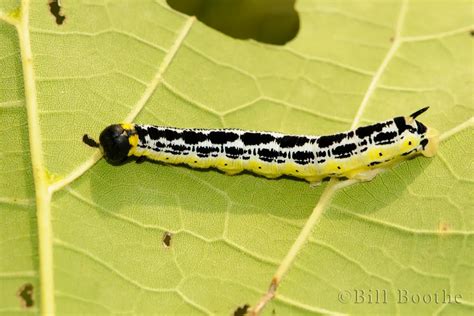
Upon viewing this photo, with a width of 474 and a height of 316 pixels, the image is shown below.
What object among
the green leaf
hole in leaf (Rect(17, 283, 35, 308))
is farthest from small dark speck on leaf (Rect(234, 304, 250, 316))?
hole in leaf (Rect(17, 283, 35, 308))

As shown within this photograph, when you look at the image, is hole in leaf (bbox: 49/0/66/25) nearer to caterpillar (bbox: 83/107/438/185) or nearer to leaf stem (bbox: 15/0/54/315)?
leaf stem (bbox: 15/0/54/315)

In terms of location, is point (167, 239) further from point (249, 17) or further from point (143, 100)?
point (249, 17)

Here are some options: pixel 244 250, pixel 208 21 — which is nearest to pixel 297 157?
pixel 244 250

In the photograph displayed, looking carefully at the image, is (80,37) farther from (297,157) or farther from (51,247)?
(297,157)

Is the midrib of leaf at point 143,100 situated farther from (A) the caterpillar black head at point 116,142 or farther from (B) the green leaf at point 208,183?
(A) the caterpillar black head at point 116,142

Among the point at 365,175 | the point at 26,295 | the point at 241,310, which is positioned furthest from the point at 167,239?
the point at 365,175
